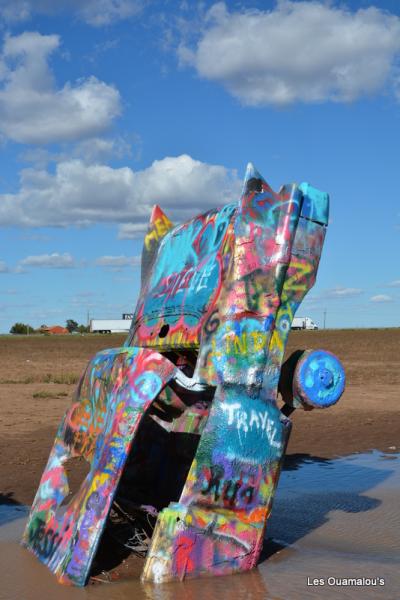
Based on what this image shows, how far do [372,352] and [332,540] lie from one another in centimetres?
2722

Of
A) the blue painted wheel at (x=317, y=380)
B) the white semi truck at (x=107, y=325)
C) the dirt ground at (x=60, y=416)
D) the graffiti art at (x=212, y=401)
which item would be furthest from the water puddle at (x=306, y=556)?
the white semi truck at (x=107, y=325)

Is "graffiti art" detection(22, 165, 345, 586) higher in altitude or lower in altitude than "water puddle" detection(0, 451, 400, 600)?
higher

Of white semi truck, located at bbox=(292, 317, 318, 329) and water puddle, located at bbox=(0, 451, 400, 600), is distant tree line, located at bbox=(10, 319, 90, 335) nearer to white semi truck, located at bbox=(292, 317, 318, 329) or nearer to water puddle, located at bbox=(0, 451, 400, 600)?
white semi truck, located at bbox=(292, 317, 318, 329)

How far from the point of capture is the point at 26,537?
634 centimetres

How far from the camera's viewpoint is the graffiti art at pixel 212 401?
538 centimetres

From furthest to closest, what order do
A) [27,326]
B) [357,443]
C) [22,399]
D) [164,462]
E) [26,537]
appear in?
[27,326] < [22,399] < [357,443] < [164,462] < [26,537]

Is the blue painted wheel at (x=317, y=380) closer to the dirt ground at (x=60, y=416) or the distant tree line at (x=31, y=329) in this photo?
the dirt ground at (x=60, y=416)

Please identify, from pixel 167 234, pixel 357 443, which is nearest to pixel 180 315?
pixel 167 234

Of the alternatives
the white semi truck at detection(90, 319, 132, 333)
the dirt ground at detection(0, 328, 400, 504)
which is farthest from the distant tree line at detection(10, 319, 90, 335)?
the dirt ground at detection(0, 328, 400, 504)

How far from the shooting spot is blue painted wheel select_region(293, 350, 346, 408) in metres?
5.80

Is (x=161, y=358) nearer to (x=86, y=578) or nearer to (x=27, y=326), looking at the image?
(x=86, y=578)

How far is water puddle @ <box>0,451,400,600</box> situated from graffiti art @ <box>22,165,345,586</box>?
16cm

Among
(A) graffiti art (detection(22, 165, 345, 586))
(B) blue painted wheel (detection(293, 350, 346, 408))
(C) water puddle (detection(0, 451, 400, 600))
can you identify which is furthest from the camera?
(B) blue painted wheel (detection(293, 350, 346, 408))

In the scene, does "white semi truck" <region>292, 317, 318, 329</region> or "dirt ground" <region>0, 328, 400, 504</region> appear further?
"white semi truck" <region>292, 317, 318, 329</region>
